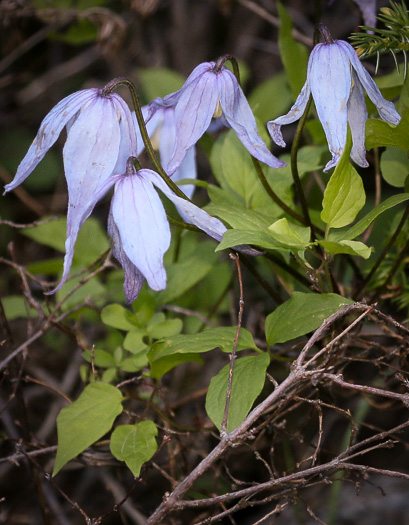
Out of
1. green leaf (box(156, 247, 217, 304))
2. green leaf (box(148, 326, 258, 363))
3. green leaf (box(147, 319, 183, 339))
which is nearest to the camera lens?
green leaf (box(148, 326, 258, 363))

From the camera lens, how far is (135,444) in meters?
0.99

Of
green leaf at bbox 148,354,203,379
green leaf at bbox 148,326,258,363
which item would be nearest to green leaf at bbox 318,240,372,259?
green leaf at bbox 148,326,258,363

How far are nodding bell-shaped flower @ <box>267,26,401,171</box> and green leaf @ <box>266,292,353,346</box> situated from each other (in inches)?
9.0

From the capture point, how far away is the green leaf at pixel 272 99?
5.35ft

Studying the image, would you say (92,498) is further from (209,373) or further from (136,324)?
(136,324)

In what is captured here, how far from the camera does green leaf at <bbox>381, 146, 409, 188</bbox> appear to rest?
43.3 inches

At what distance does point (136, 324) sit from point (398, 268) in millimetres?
567

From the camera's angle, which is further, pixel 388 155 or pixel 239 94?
pixel 388 155

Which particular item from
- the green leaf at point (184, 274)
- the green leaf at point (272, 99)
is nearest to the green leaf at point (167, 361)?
the green leaf at point (184, 274)

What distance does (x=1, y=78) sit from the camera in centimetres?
250

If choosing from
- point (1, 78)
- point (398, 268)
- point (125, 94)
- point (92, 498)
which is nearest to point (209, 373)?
point (92, 498)

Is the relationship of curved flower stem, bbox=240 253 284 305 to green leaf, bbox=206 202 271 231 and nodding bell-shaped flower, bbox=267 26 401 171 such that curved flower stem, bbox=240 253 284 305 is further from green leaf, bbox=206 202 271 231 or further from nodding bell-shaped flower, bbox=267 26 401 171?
nodding bell-shaped flower, bbox=267 26 401 171

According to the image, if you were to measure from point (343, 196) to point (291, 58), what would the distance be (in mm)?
545

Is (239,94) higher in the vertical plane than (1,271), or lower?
higher
